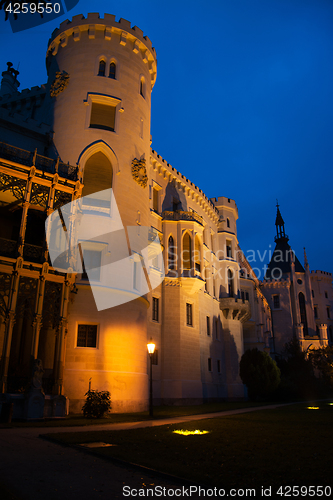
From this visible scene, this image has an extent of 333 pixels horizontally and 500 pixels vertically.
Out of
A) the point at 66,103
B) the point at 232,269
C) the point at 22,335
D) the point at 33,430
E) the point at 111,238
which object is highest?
the point at 66,103

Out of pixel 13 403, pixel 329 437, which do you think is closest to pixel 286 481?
pixel 329 437

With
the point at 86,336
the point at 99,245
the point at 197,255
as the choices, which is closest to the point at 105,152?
the point at 99,245

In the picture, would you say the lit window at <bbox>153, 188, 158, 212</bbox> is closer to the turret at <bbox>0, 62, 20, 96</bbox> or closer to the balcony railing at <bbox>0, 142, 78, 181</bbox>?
the balcony railing at <bbox>0, 142, 78, 181</bbox>

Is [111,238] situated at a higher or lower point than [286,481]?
higher

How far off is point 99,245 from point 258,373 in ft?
73.4

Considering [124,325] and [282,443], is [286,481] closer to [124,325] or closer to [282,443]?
[282,443]

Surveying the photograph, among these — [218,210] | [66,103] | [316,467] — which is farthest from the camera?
[218,210]

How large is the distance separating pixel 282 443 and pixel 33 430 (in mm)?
8637

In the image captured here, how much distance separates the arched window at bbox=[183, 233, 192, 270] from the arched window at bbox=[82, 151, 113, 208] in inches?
498

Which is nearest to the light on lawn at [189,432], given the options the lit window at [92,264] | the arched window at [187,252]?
the lit window at [92,264]

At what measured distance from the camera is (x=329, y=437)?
11.6m

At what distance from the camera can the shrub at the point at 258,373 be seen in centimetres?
3838

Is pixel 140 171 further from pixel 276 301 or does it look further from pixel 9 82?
pixel 276 301

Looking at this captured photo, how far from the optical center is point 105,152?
2827 cm
